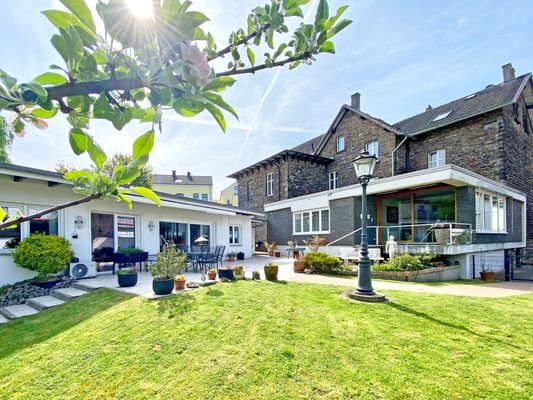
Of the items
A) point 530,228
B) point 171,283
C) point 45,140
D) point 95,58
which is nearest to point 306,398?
point 45,140

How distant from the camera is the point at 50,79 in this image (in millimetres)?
632

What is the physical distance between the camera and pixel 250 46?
959mm

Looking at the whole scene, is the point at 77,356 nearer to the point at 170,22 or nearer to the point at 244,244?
the point at 170,22

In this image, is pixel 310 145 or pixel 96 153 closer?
pixel 96 153

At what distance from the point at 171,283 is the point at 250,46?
6904mm

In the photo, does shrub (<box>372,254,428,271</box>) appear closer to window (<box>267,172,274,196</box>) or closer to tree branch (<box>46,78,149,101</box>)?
tree branch (<box>46,78,149,101</box>)

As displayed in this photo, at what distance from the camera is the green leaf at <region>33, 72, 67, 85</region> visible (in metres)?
0.63

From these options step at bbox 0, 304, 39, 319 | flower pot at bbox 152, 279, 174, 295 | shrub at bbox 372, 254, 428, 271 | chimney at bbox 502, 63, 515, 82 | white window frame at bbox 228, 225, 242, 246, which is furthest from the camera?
chimney at bbox 502, 63, 515, 82

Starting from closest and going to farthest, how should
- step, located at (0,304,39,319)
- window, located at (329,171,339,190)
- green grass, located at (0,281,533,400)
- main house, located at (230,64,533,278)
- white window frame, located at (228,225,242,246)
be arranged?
green grass, located at (0,281,533,400)
step, located at (0,304,39,319)
main house, located at (230,64,533,278)
white window frame, located at (228,225,242,246)
window, located at (329,171,339,190)

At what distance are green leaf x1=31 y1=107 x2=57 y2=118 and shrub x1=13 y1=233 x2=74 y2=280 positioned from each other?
927cm

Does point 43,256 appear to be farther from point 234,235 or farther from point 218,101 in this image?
point 234,235

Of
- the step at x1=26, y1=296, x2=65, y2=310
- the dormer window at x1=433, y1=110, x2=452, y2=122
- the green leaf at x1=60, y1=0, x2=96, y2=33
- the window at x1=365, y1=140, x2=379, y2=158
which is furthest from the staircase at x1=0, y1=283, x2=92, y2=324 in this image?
the dormer window at x1=433, y1=110, x2=452, y2=122

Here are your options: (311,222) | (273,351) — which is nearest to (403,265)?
(311,222)

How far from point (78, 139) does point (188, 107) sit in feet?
1.03
